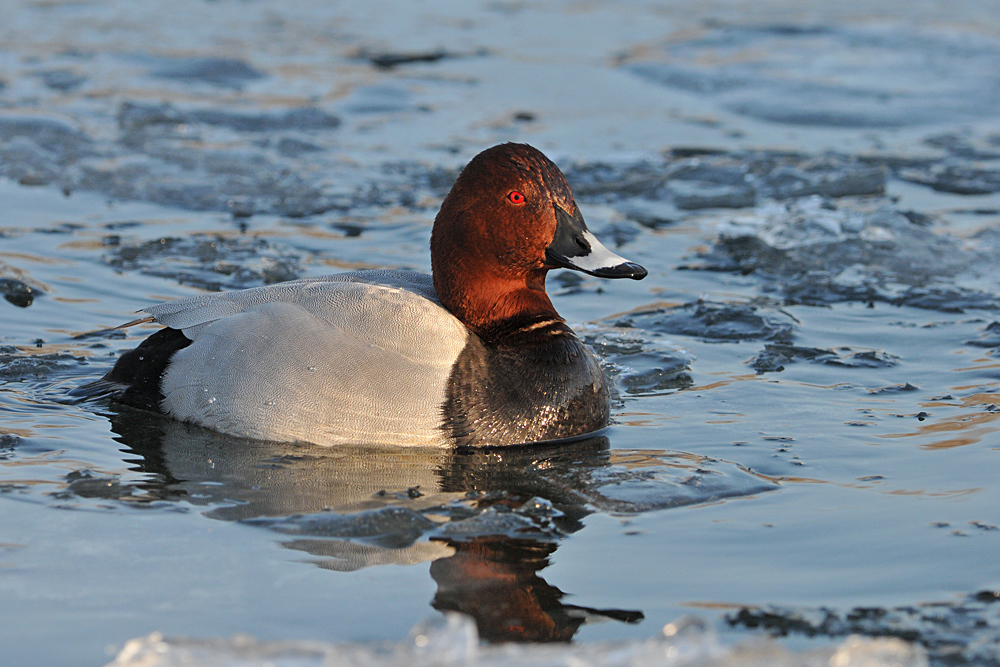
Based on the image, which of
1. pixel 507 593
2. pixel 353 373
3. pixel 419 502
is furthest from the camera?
pixel 353 373

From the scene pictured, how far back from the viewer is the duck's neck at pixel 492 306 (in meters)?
4.77

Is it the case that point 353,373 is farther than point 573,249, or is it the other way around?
point 573,249

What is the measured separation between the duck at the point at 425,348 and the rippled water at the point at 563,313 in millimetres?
131

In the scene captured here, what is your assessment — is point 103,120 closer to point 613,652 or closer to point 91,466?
point 91,466

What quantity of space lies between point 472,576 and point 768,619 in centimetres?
82

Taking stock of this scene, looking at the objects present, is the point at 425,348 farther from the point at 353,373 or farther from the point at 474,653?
the point at 474,653

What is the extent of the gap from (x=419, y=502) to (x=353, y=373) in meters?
0.66

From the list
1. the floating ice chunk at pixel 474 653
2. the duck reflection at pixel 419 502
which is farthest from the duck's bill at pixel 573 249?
the floating ice chunk at pixel 474 653

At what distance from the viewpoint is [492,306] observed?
480 cm

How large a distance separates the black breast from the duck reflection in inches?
2.8

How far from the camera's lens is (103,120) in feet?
31.4

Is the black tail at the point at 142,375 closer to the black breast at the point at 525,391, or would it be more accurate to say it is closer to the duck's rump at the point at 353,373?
the duck's rump at the point at 353,373

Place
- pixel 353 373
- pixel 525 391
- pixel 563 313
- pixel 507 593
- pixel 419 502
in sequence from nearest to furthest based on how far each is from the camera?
pixel 507 593 → pixel 419 502 → pixel 353 373 → pixel 525 391 → pixel 563 313

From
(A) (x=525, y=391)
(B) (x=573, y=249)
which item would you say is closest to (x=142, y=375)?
(A) (x=525, y=391)
